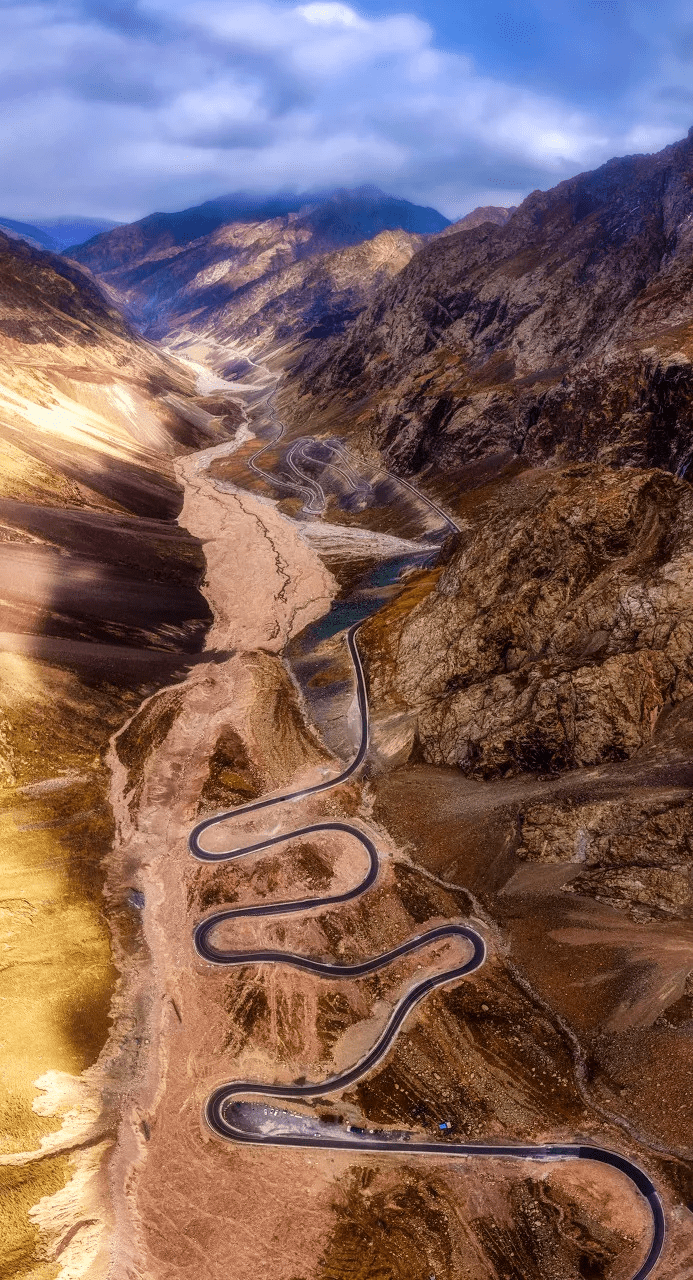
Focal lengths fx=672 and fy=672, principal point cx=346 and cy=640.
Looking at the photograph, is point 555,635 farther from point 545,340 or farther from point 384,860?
point 545,340

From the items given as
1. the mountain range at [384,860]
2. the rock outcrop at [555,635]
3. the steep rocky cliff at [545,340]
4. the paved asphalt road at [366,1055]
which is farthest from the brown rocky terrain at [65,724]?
the steep rocky cliff at [545,340]

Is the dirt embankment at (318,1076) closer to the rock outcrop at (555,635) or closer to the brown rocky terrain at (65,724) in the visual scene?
the brown rocky terrain at (65,724)

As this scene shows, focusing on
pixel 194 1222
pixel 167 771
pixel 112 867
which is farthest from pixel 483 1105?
pixel 167 771

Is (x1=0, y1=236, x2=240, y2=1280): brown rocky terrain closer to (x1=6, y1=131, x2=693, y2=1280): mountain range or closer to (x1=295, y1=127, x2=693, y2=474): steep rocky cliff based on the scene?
(x1=6, y1=131, x2=693, y2=1280): mountain range

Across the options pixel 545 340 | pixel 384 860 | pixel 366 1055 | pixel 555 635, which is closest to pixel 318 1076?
pixel 366 1055

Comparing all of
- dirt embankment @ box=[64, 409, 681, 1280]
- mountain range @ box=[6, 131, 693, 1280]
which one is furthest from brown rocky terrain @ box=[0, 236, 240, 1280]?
dirt embankment @ box=[64, 409, 681, 1280]

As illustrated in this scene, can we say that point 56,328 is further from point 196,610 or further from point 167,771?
point 167,771
